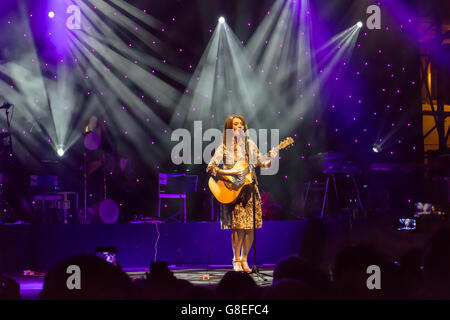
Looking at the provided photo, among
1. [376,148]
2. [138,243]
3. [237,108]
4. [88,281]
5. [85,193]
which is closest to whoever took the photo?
[88,281]

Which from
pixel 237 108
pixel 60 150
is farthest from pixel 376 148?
pixel 60 150

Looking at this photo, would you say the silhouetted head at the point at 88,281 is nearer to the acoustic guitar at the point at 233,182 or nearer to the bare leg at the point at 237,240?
the acoustic guitar at the point at 233,182

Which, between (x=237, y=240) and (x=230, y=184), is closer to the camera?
(x=230, y=184)

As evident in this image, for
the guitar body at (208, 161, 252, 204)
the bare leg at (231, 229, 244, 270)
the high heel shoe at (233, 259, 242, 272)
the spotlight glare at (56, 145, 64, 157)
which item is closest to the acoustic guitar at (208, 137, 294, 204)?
the guitar body at (208, 161, 252, 204)

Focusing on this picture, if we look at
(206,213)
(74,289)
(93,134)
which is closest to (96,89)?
(93,134)

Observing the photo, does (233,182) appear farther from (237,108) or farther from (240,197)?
(237,108)

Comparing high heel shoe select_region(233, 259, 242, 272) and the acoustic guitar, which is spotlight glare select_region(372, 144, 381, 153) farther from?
A: high heel shoe select_region(233, 259, 242, 272)

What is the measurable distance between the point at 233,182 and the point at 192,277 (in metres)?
1.19

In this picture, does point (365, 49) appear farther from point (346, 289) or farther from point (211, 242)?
point (346, 289)

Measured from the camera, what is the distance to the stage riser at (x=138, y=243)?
246 inches

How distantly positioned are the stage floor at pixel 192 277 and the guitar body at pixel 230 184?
86 cm

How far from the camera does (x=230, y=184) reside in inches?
208

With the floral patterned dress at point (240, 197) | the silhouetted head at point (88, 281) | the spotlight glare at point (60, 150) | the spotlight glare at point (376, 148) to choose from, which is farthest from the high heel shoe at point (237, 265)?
the spotlight glare at point (376, 148)

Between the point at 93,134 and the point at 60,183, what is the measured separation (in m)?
1.22
